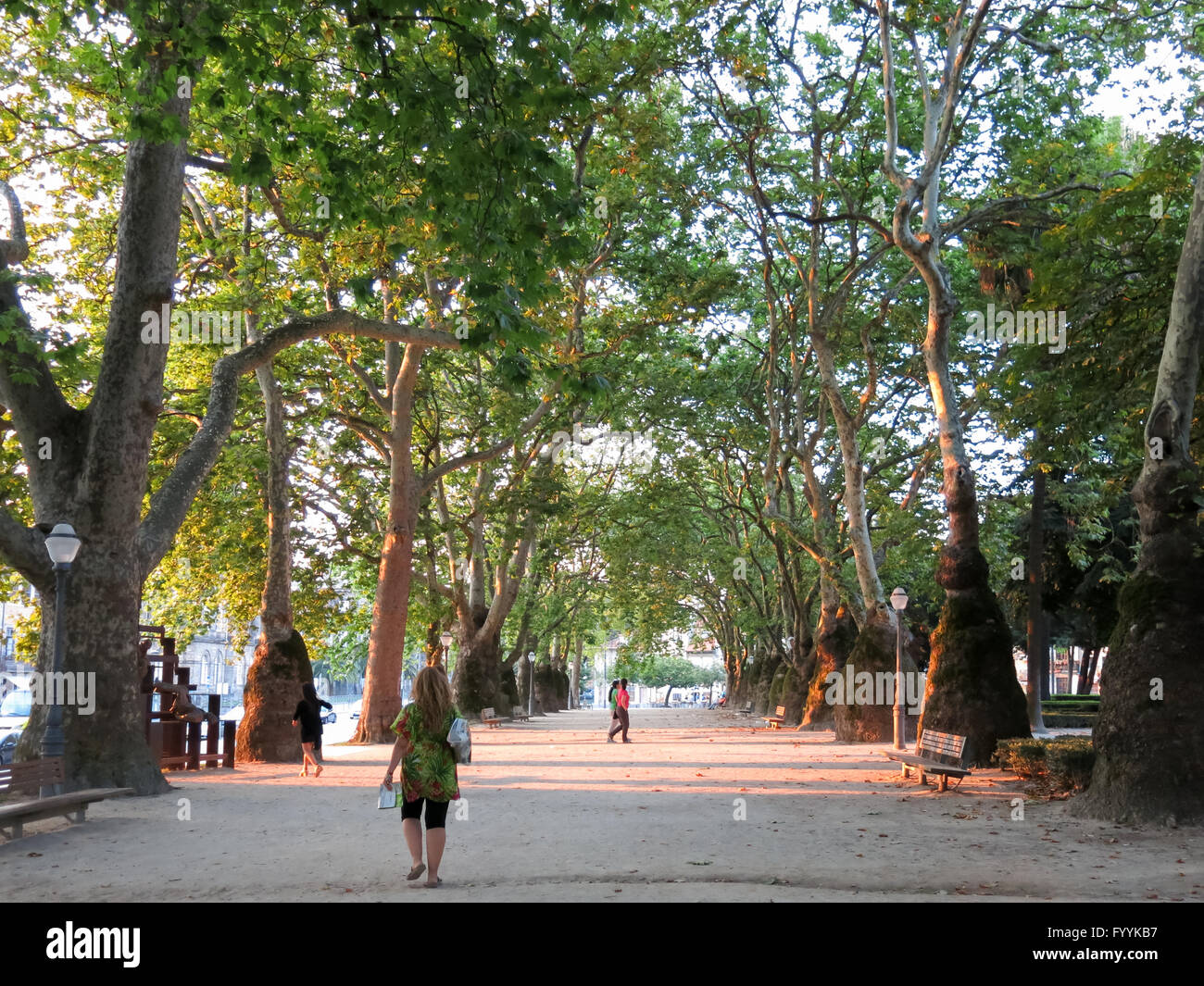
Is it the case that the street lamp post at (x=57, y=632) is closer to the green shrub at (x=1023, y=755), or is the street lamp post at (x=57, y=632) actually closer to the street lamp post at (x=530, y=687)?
the green shrub at (x=1023, y=755)

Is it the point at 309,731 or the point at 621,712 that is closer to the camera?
the point at 309,731

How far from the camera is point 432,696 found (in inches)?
331

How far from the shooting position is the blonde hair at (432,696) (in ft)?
27.1

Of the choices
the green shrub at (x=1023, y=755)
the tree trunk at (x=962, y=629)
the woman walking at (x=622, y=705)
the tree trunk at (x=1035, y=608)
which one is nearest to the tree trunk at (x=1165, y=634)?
the green shrub at (x=1023, y=755)

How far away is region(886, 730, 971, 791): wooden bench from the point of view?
14.2m

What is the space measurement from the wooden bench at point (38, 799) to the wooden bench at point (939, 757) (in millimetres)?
10160

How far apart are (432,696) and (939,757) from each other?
32.0 feet

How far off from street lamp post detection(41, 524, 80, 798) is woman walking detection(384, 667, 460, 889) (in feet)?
19.6

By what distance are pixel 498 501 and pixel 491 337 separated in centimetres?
1661

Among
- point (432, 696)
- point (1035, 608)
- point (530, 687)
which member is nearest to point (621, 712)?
Result: point (1035, 608)

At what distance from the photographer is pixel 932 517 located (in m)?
26.6

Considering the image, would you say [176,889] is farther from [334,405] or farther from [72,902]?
[334,405]

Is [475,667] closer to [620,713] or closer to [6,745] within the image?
[620,713]

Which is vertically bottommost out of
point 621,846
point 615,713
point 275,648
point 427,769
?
point 615,713
